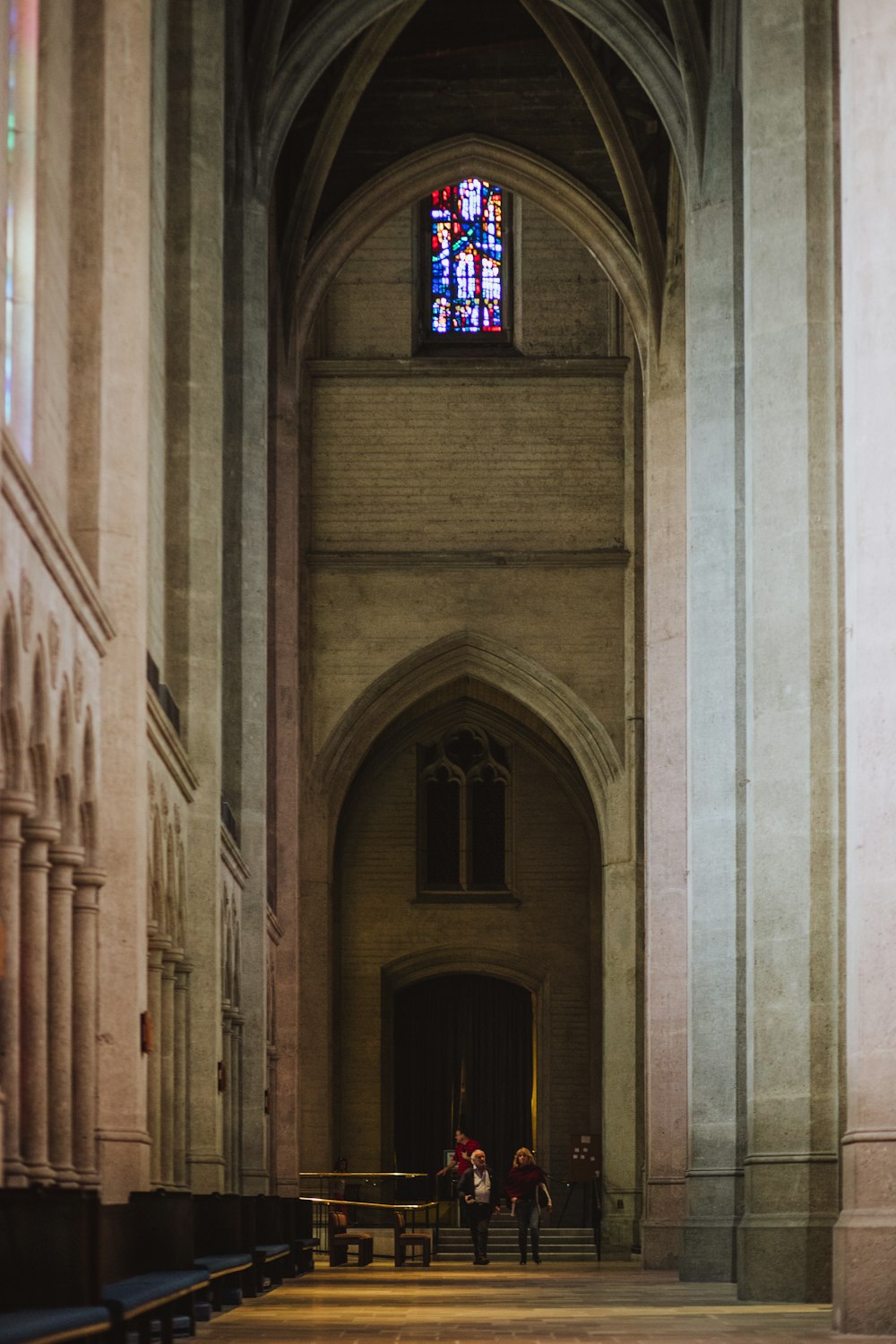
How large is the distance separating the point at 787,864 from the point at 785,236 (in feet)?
13.1

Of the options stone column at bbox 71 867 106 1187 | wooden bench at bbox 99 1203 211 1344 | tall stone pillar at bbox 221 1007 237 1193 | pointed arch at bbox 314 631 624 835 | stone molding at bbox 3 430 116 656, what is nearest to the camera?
wooden bench at bbox 99 1203 211 1344

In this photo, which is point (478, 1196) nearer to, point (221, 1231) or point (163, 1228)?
point (221, 1231)

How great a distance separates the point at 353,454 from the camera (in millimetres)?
30094

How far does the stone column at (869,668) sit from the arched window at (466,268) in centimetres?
2005

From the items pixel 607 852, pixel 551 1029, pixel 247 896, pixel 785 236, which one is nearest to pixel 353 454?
pixel 607 852

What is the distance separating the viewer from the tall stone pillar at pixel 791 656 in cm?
1353

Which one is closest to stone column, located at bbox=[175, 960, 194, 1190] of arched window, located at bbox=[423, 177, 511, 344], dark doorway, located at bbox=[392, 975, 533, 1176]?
arched window, located at bbox=[423, 177, 511, 344]

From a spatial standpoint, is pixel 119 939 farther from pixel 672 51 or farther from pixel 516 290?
pixel 516 290

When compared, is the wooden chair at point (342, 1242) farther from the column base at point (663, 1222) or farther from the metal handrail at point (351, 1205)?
the column base at point (663, 1222)

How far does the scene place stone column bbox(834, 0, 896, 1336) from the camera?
9.70 metres

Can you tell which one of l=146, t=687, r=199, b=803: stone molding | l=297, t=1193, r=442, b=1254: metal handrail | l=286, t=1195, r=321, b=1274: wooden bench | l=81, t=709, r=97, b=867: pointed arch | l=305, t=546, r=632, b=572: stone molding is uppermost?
l=305, t=546, r=632, b=572: stone molding

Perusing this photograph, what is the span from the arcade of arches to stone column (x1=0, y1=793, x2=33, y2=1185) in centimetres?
2

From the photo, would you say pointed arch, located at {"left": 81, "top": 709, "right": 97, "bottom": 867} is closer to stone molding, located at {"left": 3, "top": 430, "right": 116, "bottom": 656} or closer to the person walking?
stone molding, located at {"left": 3, "top": 430, "right": 116, "bottom": 656}

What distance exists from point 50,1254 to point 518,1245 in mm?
19535
